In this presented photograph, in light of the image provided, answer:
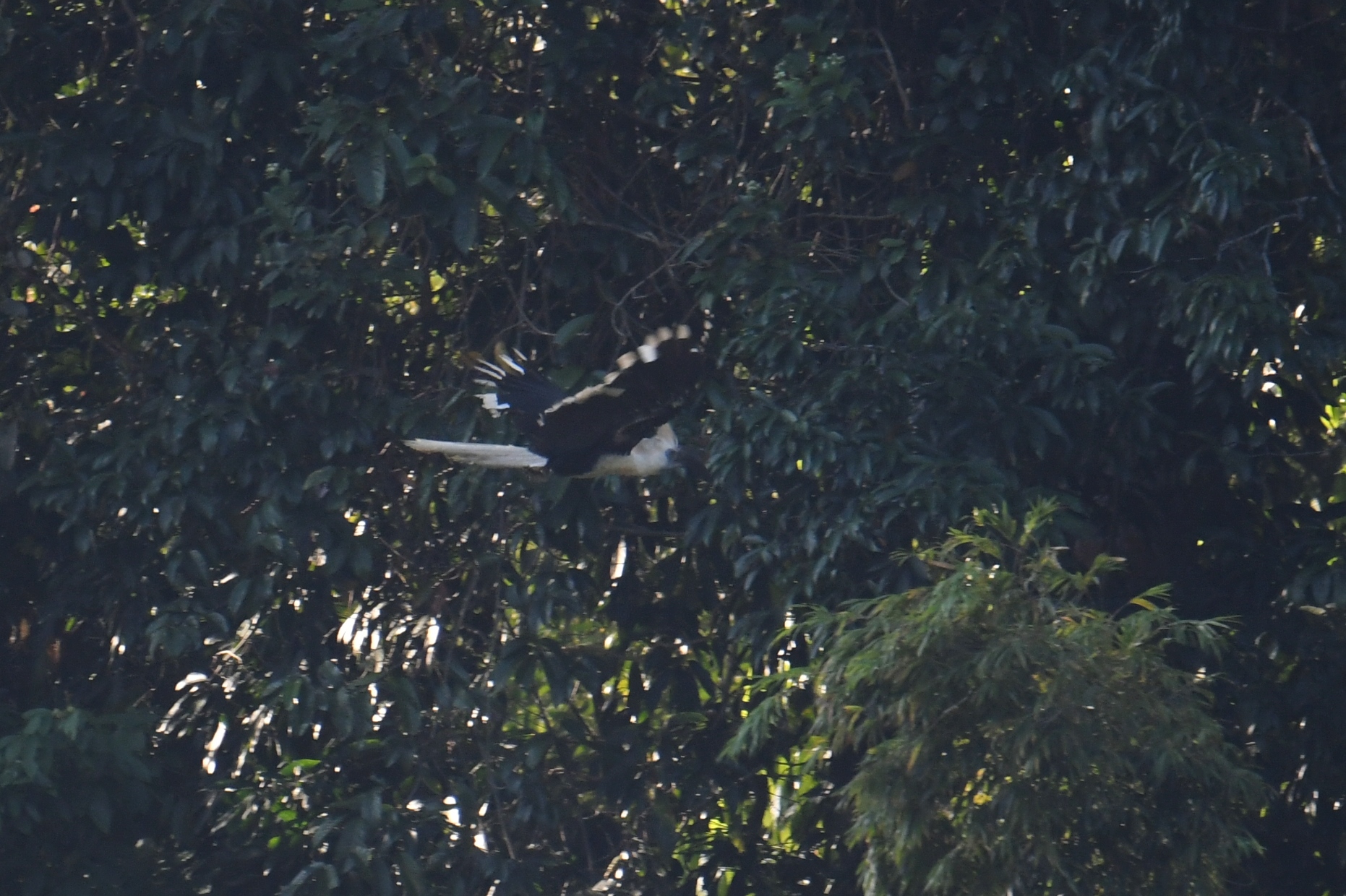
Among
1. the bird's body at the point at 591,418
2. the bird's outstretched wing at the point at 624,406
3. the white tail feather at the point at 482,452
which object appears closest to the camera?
the bird's outstretched wing at the point at 624,406

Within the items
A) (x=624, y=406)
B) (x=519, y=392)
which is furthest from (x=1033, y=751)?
(x=519, y=392)

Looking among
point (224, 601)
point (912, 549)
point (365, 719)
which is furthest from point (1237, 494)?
point (224, 601)

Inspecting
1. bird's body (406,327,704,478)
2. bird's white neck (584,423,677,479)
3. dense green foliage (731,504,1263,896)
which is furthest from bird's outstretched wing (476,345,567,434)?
dense green foliage (731,504,1263,896)

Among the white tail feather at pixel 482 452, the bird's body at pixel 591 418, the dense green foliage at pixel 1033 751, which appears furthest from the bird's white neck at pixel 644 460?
the dense green foliage at pixel 1033 751

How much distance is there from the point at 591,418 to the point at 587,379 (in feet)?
0.59

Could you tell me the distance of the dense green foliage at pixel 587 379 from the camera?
14.0 feet

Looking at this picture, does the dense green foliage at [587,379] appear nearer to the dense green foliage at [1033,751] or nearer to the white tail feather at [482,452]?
the white tail feather at [482,452]

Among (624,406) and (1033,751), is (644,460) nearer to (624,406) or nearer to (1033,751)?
(624,406)

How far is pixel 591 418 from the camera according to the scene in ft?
14.9

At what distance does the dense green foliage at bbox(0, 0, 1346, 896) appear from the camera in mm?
4262

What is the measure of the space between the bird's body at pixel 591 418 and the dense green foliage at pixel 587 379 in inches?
3.6

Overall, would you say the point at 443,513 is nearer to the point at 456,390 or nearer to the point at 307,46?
the point at 456,390

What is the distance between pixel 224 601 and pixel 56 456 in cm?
66

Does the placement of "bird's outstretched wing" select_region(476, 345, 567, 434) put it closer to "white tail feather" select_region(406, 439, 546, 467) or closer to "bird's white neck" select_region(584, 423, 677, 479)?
"white tail feather" select_region(406, 439, 546, 467)
